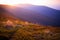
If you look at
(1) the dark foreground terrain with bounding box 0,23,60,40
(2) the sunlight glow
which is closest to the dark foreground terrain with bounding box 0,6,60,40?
(1) the dark foreground terrain with bounding box 0,23,60,40

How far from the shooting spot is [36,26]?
2.53 m

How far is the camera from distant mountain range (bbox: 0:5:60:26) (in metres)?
2.54

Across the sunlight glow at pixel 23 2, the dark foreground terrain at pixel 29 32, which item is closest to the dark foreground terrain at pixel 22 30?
the dark foreground terrain at pixel 29 32

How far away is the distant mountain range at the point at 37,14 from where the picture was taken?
8.34 ft

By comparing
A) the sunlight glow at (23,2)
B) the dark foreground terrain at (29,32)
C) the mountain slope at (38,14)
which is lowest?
the dark foreground terrain at (29,32)

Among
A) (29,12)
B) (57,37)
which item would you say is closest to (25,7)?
(29,12)

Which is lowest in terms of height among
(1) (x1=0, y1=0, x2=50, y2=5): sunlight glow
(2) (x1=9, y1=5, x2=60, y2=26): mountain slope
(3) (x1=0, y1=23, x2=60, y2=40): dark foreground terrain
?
(3) (x1=0, y1=23, x2=60, y2=40): dark foreground terrain

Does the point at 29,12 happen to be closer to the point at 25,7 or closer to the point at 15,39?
the point at 25,7

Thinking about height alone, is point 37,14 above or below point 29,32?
above

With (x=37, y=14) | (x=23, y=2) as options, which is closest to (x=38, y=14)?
(x=37, y=14)

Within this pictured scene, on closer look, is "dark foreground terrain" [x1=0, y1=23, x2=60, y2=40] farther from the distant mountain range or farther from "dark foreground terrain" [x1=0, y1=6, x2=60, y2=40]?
the distant mountain range

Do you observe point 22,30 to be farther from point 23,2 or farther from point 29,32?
point 23,2

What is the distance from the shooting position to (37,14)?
2.55 meters

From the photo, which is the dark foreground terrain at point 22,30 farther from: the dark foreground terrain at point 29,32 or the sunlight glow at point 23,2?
the sunlight glow at point 23,2
